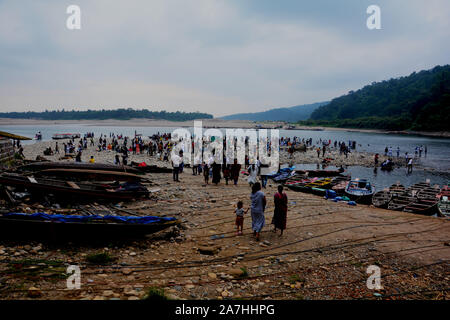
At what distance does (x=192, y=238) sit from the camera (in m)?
7.28

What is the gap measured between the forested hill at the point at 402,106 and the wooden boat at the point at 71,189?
96.8m

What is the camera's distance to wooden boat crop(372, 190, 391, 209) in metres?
14.8

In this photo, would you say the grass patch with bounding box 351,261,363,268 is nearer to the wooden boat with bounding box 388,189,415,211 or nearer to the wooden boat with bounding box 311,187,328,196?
the wooden boat with bounding box 388,189,415,211

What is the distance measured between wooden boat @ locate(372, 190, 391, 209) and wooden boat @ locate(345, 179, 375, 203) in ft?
1.16

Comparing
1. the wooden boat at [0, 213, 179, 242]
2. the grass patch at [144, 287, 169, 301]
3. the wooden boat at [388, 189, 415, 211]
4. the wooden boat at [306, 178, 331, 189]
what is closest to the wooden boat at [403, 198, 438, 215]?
the wooden boat at [388, 189, 415, 211]

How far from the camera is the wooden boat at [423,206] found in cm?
1350

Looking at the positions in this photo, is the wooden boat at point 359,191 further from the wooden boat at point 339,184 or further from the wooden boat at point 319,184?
the wooden boat at point 319,184

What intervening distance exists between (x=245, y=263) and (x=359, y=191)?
526 inches

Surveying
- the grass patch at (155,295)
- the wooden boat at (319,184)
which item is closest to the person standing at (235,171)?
the wooden boat at (319,184)

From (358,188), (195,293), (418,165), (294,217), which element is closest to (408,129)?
(418,165)

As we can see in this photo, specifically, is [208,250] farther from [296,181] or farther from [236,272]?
[296,181]

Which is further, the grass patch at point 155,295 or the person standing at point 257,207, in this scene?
the person standing at point 257,207

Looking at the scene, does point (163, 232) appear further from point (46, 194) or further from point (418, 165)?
point (418, 165)
